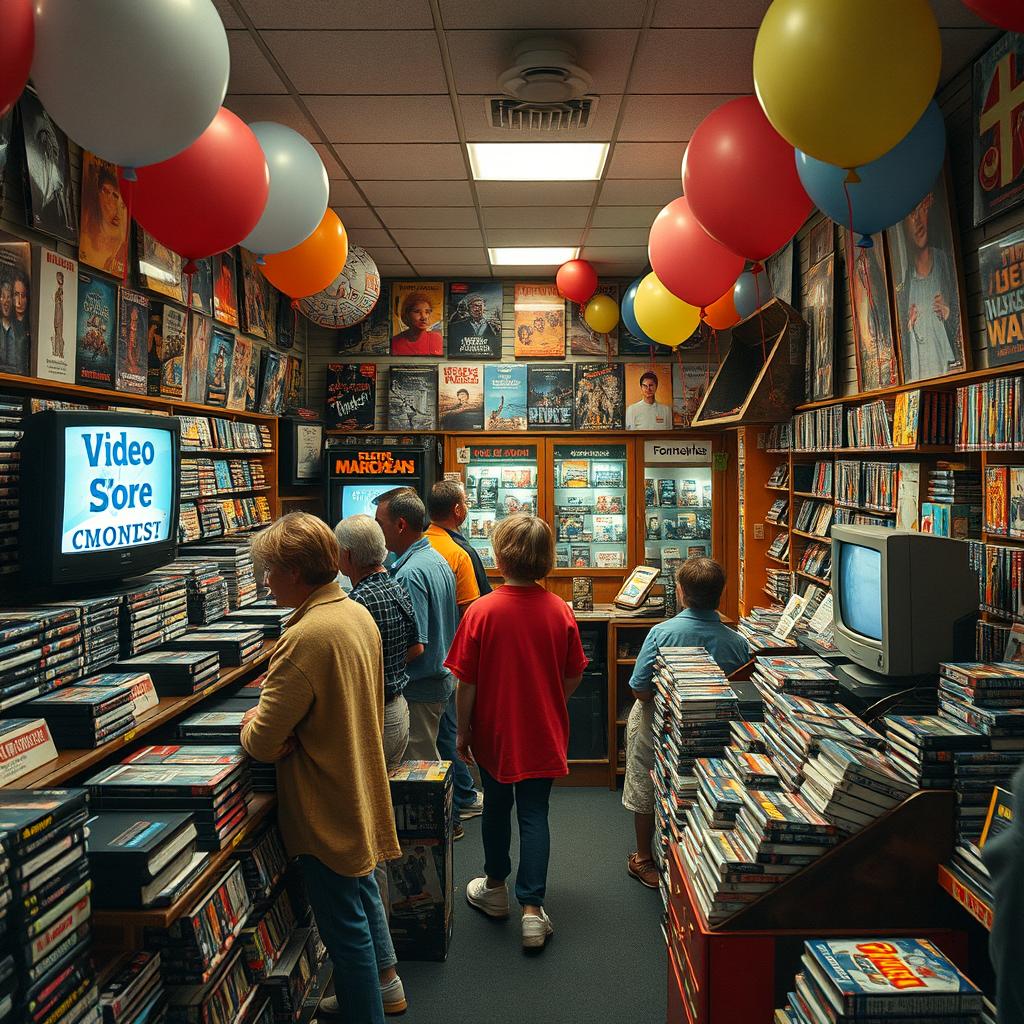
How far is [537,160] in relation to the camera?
15.0 ft

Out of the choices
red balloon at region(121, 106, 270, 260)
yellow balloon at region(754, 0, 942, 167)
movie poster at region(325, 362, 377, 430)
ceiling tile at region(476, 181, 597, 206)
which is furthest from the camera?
movie poster at region(325, 362, 377, 430)

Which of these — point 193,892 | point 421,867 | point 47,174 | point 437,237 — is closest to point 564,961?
point 421,867

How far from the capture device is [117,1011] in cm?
193

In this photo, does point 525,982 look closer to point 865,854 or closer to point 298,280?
point 865,854

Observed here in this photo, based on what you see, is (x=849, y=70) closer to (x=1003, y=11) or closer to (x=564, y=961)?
(x=1003, y=11)

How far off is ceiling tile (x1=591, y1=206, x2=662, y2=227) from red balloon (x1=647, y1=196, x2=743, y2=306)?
136 cm

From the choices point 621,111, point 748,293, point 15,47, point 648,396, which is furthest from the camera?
point 648,396

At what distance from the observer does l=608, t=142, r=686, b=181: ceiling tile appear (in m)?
4.39

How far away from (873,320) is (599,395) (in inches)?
134

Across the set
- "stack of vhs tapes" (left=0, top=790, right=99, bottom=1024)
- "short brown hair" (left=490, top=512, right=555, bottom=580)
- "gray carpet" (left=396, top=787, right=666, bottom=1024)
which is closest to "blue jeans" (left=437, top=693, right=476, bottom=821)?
"gray carpet" (left=396, top=787, right=666, bottom=1024)

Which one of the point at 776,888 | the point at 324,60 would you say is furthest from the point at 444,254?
the point at 776,888

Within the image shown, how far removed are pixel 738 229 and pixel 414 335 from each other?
4.73 m

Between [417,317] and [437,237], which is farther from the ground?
[437,237]

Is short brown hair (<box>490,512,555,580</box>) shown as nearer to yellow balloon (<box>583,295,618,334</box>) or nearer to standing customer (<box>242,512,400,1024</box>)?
standing customer (<box>242,512,400,1024</box>)
